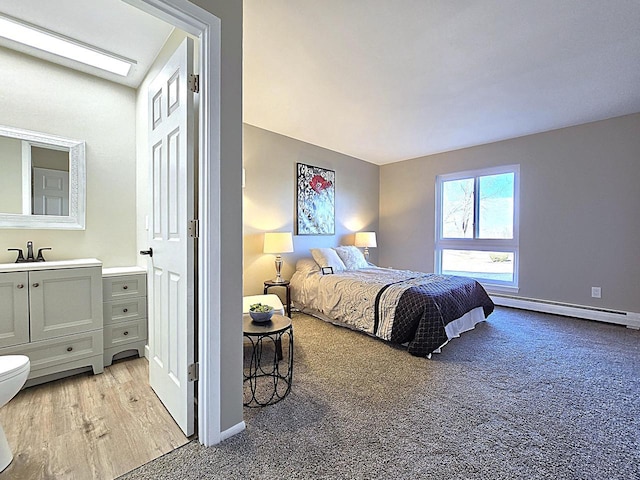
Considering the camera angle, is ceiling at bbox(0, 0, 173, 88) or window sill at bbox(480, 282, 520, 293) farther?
window sill at bbox(480, 282, 520, 293)

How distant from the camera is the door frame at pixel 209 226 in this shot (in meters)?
1.44

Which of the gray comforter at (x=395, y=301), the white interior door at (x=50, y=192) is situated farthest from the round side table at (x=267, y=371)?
the white interior door at (x=50, y=192)

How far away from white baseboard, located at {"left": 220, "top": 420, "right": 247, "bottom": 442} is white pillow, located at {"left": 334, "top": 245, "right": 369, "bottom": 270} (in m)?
2.83

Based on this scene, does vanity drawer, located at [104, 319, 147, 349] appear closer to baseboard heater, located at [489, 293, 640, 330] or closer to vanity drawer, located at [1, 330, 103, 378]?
vanity drawer, located at [1, 330, 103, 378]

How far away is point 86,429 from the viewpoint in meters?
1.62

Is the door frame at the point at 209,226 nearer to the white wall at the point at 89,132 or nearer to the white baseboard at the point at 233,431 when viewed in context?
the white baseboard at the point at 233,431

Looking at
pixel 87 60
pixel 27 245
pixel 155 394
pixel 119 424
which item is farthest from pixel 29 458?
pixel 87 60

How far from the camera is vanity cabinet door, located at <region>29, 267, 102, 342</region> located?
2.00 metres

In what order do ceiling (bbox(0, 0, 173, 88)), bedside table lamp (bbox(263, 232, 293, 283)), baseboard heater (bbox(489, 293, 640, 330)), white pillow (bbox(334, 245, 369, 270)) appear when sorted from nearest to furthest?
ceiling (bbox(0, 0, 173, 88)) → baseboard heater (bbox(489, 293, 640, 330)) → bedside table lamp (bbox(263, 232, 293, 283)) → white pillow (bbox(334, 245, 369, 270))

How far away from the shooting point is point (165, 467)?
53.1 inches

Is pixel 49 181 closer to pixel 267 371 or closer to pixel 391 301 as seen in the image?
pixel 267 371

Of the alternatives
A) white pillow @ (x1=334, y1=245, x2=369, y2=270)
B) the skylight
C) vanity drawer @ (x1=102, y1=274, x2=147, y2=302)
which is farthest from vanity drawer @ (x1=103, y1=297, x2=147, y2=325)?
white pillow @ (x1=334, y1=245, x2=369, y2=270)

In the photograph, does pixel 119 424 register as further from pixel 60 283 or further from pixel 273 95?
pixel 273 95

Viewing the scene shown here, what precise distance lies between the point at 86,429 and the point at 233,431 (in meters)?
0.82
